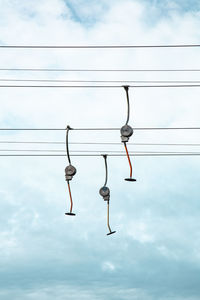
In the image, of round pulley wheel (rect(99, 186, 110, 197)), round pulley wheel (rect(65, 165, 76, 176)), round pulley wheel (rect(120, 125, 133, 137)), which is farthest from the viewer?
round pulley wheel (rect(99, 186, 110, 197))

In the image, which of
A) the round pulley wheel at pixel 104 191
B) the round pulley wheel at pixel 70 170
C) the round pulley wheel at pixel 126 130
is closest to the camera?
the round pulley wheel at pixel 126 130

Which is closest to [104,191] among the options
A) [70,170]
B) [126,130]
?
[70,170]

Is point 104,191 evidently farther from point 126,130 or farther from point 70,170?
point 126,130

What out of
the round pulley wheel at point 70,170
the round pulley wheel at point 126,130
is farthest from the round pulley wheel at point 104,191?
the round pulley wheel at point 126,130

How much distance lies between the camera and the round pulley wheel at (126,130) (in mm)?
9297

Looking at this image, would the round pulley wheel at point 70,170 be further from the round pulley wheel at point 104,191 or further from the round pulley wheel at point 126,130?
the round pulley wheel at point 126,130

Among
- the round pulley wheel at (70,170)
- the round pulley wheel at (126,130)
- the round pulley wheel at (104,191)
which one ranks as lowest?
the round pulley wheel at (104,191)

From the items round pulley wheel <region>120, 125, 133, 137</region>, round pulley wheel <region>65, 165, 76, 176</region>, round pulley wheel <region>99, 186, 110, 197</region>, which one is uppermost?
round pulley wheel <region>120, 125, 133, 137</region>

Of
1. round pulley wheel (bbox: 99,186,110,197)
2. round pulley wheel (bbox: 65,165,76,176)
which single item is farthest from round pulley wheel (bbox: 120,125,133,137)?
round pulley wheel (bbox: 99,186,110,197)

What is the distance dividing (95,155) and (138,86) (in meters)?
2.20

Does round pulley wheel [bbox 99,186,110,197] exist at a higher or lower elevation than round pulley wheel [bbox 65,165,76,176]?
lower

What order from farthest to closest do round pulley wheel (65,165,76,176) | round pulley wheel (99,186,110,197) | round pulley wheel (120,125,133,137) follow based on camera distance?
round pulley wheel (99,186,110,197) → round pulley wheel (65,165,76,176) → round pulley wheel (120,125,133,137)

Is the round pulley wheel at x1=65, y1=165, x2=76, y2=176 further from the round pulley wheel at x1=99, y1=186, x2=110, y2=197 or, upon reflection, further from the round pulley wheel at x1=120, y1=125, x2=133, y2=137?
the round pulley wheel at x1=120, y1=125, x2=133, y2=137

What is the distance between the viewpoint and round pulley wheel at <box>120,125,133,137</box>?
930 centimetres
